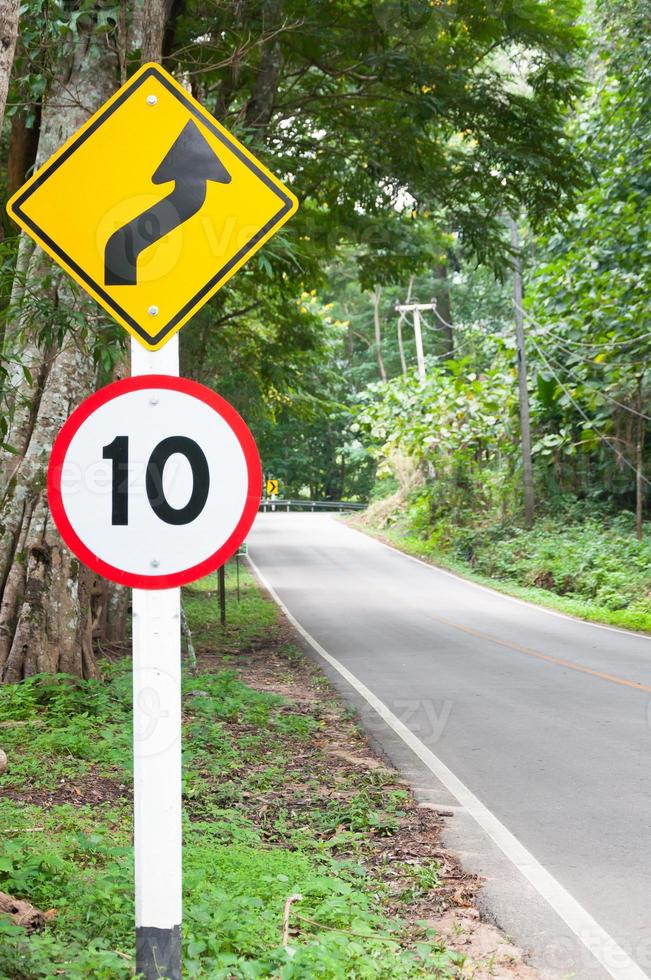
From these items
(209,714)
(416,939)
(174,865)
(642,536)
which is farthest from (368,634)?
(174,865)

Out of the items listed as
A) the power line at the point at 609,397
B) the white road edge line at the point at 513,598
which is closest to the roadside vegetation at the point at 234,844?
the white road edge line at the point at 513,598

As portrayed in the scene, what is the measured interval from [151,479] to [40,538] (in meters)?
6.36

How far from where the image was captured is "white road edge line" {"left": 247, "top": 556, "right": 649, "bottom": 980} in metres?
4.20

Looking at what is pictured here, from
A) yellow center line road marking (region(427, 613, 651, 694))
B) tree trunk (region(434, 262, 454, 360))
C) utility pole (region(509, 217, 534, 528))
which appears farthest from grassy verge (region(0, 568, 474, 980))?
tree trunk (region(434, 262, 454, 360))

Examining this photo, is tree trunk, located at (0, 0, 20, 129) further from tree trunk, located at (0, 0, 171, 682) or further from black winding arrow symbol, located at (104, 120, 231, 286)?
tree trunk, located at (0, 0, 171, 682)

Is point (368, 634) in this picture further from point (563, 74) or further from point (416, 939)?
point (416, 939)

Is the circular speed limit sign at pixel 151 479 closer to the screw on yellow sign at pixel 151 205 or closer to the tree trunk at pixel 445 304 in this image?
the screw on yellow sign at pixel 151 205

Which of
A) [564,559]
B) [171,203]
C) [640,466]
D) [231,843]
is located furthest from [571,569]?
[171,203]

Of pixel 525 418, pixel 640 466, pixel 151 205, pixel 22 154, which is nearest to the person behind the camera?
pixel 151 205

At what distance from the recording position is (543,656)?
1359 cm

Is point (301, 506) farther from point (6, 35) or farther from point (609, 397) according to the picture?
point (6, 35)

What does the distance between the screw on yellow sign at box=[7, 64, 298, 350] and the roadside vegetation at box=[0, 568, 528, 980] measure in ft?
7.41

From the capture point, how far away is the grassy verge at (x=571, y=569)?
19.9 m

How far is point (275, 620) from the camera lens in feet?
59.8
